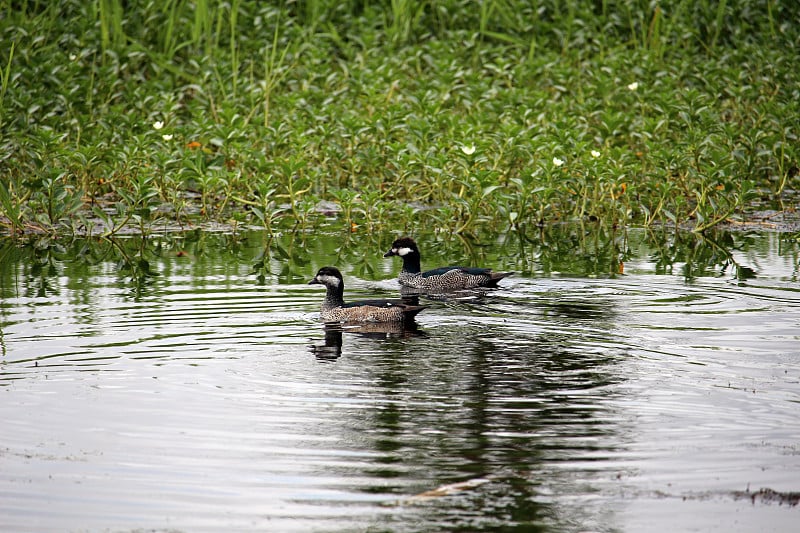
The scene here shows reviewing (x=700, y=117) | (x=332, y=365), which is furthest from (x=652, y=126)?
(x=332, y=365)

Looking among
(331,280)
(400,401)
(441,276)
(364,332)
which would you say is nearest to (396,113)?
(441,276)

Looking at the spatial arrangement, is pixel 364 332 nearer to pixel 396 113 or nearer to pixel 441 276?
pixel 441 276

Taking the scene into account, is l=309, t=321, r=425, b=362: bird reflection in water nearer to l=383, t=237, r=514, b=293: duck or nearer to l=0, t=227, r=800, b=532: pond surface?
l=0, t=227, r=800, b=532: pond surface

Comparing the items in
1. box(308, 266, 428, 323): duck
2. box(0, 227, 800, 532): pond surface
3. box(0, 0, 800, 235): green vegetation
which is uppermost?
box(0, 0, 800, 235): green vegetation

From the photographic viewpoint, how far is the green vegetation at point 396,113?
1367cm

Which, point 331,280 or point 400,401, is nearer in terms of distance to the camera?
point 400,401

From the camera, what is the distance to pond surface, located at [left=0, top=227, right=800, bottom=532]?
534 cm

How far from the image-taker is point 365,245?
13000mm

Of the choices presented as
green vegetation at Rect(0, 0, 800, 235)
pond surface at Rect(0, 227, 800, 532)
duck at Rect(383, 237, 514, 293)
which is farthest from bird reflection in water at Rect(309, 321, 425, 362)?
green vegetation at Rect(0, 0, 800, 235)

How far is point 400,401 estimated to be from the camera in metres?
6.91

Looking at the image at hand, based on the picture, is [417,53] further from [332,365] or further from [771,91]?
[332,365]

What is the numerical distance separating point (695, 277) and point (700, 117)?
472 cm

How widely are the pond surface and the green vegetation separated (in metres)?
2.19

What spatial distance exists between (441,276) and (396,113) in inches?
194
